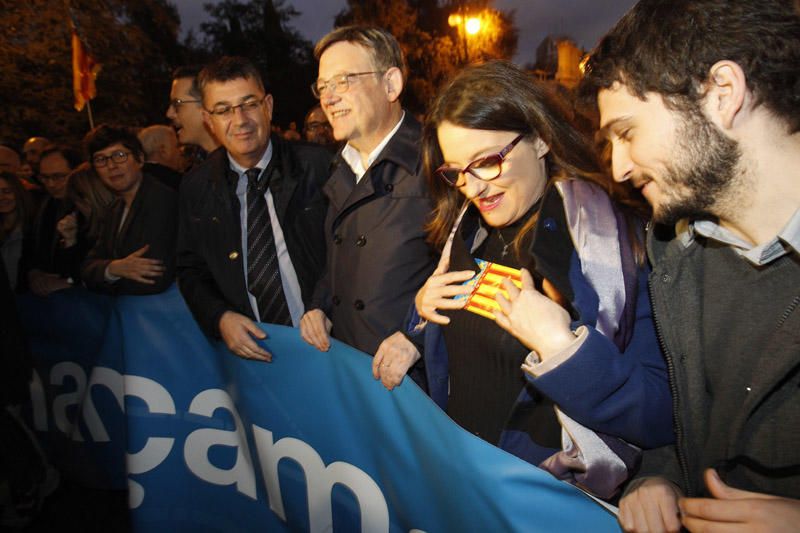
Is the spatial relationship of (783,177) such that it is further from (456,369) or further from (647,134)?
(456,369)

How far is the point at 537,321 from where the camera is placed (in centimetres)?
160

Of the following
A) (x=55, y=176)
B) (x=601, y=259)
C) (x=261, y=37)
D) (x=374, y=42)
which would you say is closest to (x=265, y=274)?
(x=374, y=42)

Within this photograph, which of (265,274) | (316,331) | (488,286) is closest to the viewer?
(488,286)

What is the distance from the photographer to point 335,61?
2930 mm

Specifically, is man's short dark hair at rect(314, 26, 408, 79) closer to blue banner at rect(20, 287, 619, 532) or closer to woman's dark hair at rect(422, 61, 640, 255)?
woman's dark hair at rect(422, 61, 640, 255)

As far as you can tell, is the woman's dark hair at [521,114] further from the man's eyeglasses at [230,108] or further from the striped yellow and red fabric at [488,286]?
the man's eyeglasses at [230,108]

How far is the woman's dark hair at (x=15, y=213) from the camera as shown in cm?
496

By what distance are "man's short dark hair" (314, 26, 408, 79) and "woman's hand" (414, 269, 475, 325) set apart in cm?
142

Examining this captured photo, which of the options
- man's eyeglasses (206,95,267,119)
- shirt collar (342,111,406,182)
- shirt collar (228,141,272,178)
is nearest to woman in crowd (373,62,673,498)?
shirt collar (342,111,406,182)

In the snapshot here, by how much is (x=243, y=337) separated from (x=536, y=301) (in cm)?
157

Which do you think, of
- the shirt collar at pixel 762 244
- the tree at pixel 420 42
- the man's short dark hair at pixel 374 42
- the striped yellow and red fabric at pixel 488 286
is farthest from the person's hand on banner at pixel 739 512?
the tree at pixel 420 42

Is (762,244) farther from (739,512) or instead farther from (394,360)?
(394,360)

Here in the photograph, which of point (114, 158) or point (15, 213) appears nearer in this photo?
point (114, 158)

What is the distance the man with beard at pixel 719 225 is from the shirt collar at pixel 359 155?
135cm
